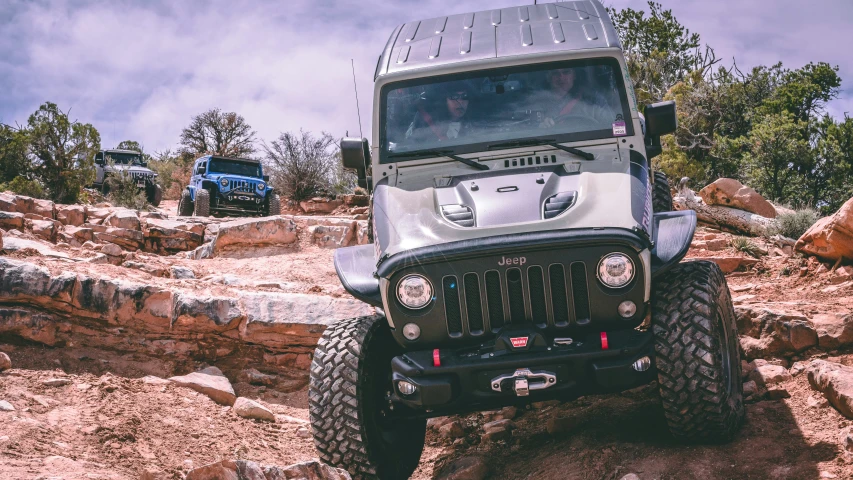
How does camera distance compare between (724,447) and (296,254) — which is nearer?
(724,447)

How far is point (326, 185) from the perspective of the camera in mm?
24797

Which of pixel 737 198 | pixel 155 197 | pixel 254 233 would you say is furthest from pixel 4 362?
pixel 155 197

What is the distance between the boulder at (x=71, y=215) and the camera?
12.6m

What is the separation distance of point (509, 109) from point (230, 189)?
14.0 m

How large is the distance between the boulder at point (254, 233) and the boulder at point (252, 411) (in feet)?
22.5

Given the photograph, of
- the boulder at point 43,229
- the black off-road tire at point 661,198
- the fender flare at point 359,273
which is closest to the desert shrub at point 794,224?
the black off-road tire at point 661,198

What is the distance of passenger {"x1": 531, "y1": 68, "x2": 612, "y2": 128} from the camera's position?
15.5 feet

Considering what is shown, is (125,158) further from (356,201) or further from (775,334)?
(775,334)

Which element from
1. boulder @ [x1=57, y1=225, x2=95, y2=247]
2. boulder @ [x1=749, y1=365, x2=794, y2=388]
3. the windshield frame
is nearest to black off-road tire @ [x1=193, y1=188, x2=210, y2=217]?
the windshield frame

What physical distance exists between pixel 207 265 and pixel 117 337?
451 centimetres

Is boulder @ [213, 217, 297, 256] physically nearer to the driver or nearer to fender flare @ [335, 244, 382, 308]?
fender flare @ [335, 244, 382, 308]

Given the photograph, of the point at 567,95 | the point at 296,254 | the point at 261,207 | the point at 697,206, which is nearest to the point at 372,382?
the point at 567,95

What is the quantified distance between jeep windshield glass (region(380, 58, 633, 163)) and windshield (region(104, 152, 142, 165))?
2168 centimetres

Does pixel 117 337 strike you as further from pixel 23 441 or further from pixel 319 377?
pixel 319 377
